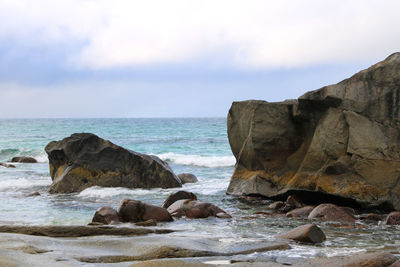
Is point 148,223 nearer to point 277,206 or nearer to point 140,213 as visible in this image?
point 140,213

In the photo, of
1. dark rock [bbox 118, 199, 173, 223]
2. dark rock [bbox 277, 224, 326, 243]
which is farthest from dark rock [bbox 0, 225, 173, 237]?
dark rock [bbox 277, 224, 326, 243]

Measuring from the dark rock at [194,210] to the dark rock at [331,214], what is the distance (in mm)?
1438

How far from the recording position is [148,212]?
8.50m

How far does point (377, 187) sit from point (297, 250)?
3.80m

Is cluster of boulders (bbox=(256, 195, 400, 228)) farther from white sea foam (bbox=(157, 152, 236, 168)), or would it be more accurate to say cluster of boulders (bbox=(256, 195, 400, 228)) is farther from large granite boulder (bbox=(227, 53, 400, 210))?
white sea foam (bbox=(157, 152, 236, 168))

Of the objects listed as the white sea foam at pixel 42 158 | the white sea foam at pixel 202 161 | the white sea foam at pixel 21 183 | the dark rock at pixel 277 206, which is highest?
the dark rock at pixel 277 206

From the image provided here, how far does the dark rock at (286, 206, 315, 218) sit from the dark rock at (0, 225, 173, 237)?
317 cm

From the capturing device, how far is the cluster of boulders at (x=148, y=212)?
8.33m

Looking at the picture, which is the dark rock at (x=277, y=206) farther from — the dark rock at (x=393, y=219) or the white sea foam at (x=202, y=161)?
the white sea foam at (x=202, y=161)

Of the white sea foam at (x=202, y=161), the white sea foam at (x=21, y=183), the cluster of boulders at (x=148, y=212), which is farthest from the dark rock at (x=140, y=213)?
the white sea foam at (x=202, y=161)

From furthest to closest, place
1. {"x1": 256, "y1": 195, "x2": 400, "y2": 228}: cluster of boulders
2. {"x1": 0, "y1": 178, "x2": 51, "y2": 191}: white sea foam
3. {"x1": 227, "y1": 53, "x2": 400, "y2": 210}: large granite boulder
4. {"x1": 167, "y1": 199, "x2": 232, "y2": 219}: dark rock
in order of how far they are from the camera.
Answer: {"x1": 0, "y1": 178, "x2": 51, "y2": 191}: white sea foam, {"x1": 227, "y1": 53, "x2": 400, "y2": 210}: large granite boulder, {"x1": 167, "y1": 199, "x2": 232, "y2": 219}: dark rock, {"x1": 256, "y1": 195, "x2": 400, "y2": 228}: cluster of boulders

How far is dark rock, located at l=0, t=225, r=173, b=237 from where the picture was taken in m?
6.34

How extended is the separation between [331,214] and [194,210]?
2.27 m

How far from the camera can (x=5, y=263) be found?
4.36 meters
